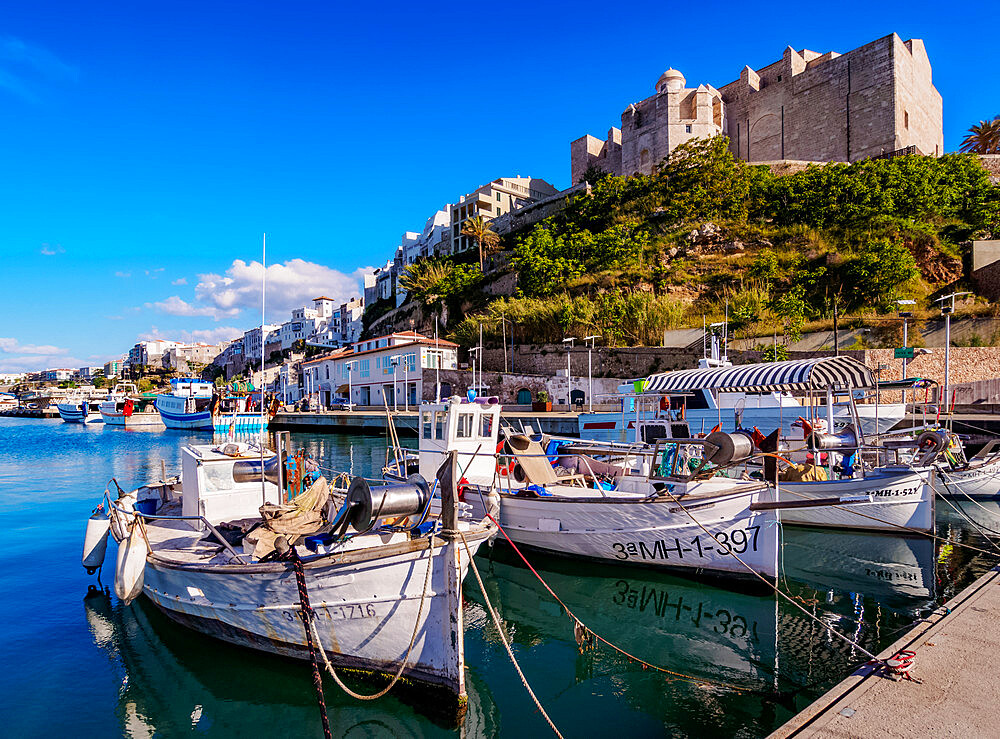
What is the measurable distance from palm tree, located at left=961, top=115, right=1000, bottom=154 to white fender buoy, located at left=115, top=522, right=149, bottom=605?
250 feet

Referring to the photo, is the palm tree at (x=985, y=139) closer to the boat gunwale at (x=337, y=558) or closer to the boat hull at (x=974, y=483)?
the boat hull at (x=974, y=483)

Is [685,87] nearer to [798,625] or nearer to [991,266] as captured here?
[991,266]

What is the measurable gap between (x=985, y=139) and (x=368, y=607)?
76576 mm

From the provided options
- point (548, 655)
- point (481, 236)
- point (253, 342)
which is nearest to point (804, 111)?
point (481, 236)

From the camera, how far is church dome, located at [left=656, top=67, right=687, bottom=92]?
63556mm

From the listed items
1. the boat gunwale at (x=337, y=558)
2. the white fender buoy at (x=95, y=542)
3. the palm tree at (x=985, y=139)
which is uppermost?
the palm tree at (x=985, y=139)

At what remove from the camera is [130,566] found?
8.39 metres

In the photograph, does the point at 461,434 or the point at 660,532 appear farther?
the point at 461,434

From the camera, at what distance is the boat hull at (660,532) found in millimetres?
9688

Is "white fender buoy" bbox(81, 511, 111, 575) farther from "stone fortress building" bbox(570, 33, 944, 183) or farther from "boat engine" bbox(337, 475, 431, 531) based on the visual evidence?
"stone fortress building" bbox(570, 33, 944, 183)

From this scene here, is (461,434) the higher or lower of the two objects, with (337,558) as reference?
higher

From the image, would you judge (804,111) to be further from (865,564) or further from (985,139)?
(865,564)

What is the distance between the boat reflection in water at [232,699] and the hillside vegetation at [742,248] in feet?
128

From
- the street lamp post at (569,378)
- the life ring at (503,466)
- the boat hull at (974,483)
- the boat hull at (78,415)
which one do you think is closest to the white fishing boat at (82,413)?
the boat hull at (78,415)
